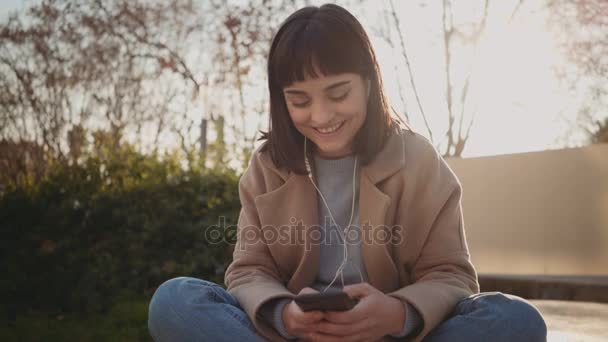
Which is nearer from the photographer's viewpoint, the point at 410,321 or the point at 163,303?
the point at 410,321

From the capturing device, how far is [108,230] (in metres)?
5.39

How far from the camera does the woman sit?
1.94 metres

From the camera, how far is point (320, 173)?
241cm

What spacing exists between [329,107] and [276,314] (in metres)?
A: 0.70

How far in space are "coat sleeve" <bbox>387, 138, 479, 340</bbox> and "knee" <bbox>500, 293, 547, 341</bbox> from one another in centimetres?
19

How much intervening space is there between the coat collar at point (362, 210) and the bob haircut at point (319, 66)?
0.05m

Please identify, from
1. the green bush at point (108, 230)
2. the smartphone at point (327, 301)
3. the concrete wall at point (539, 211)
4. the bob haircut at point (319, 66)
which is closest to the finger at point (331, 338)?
the smartphone at point (327, 301)

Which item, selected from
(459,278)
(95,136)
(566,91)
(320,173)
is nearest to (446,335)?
(459,278)

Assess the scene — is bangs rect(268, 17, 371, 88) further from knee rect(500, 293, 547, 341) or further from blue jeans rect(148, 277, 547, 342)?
knee rect(500, 293, 547, 341)

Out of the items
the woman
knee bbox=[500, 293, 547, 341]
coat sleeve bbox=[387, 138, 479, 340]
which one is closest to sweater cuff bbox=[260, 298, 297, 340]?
the woman

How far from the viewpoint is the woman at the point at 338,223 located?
194cm

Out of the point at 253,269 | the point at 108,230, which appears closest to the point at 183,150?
the point at 108,230

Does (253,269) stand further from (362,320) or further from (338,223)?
(362,320)

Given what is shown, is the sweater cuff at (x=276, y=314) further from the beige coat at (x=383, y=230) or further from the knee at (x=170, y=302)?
the knee at (x=170, y=302)
